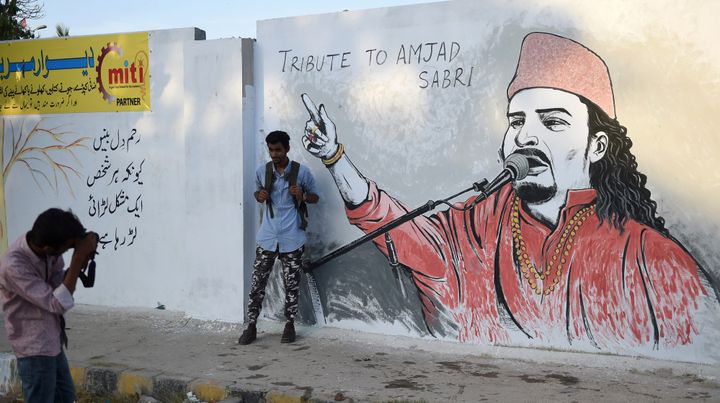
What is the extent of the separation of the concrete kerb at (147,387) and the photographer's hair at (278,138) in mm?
1862

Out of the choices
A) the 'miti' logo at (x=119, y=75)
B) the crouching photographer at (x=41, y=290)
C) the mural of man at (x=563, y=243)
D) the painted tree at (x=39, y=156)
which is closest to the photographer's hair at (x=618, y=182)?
the mural of man at (x=563, y=243)

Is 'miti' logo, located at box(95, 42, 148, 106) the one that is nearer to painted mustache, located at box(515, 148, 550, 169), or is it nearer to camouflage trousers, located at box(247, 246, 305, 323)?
camouflage trousers, located at box(247, 246, 305, 323)

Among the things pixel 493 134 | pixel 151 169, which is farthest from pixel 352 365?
pixel 151 169

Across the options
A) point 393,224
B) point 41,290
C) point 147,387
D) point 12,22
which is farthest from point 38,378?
point 12,22

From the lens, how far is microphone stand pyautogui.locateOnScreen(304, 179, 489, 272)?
5.77 metres

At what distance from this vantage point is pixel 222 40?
664 cm

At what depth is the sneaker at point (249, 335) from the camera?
243 inches

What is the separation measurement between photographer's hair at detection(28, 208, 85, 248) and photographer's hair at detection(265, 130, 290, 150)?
8.33 feet

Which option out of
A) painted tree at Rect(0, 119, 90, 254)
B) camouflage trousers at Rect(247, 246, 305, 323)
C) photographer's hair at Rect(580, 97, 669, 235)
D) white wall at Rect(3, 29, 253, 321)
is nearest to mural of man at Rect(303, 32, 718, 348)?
photographer's hair at Rect(580, 97, 669, 235)

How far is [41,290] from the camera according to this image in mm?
3693

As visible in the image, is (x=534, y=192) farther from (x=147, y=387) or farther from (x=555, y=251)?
(x=147, y=387)

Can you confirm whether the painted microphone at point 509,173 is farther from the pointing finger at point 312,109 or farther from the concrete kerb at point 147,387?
the concrete kerb at point 147,387

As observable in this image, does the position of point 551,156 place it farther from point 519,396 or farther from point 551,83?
point 519,396

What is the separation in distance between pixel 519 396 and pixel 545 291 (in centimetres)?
101
